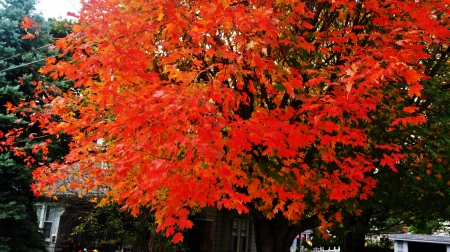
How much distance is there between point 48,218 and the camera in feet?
67.1

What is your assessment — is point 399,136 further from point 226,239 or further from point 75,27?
point 226,239

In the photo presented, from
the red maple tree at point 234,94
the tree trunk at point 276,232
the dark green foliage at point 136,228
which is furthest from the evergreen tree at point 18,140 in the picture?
the tree trunk at point 276,232

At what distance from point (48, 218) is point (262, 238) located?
1510 cm

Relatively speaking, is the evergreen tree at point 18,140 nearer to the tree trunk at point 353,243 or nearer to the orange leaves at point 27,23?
the orange leaves at point 27,23

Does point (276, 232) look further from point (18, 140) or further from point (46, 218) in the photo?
point (46, 218)

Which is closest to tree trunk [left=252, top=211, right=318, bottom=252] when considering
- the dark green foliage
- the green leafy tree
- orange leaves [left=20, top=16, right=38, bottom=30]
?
the dark green foliage

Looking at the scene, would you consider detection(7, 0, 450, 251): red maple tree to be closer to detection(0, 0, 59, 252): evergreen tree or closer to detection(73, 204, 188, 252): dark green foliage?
detection(0, 0, 59, 252): evergreen tree

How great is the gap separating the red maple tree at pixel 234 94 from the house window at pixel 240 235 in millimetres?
13245

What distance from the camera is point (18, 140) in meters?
14.0

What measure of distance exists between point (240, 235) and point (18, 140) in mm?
14303

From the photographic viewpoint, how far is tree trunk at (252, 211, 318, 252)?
33.6ft

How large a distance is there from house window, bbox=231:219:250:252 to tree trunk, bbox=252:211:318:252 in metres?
12.4

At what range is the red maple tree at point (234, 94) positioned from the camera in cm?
609

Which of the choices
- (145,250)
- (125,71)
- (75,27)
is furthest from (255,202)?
(145,250)
